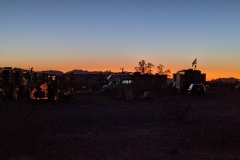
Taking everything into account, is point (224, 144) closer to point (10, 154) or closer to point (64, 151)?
point (64, 151)

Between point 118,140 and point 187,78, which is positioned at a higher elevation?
point 187,78

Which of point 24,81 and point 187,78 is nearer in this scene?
point 24,81

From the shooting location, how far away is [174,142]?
16.4 m

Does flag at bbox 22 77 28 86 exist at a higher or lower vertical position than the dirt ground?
higher

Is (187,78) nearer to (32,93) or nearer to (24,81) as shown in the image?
(24,81)

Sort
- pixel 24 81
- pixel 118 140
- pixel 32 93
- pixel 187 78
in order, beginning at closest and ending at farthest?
pixel 118 140, pixel 32 93, pixel 24 81, pixel 187 78

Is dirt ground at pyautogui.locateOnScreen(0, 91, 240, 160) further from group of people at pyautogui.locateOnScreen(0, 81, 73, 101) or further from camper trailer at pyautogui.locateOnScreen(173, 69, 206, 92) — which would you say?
camper trailer at pyautogui.locateOnScreen(173, 69, 206, 92)

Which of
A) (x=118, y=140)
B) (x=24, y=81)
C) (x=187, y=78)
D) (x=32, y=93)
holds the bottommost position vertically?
(x=118, y=140)

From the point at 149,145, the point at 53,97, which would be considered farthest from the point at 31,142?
the point at 53,97

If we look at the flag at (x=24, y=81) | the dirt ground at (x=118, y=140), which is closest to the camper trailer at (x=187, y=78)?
the flag at (x=24, y=81)

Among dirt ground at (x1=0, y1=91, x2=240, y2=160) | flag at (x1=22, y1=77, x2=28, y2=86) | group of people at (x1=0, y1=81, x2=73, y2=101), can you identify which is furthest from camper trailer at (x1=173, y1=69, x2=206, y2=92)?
dirt ground at (x1=0, y1=91, x2=240, y2=160)

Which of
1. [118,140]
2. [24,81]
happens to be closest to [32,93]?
[24,81]

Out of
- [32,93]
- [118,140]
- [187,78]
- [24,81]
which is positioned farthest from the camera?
[187,78]

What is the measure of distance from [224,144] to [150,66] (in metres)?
96.9
